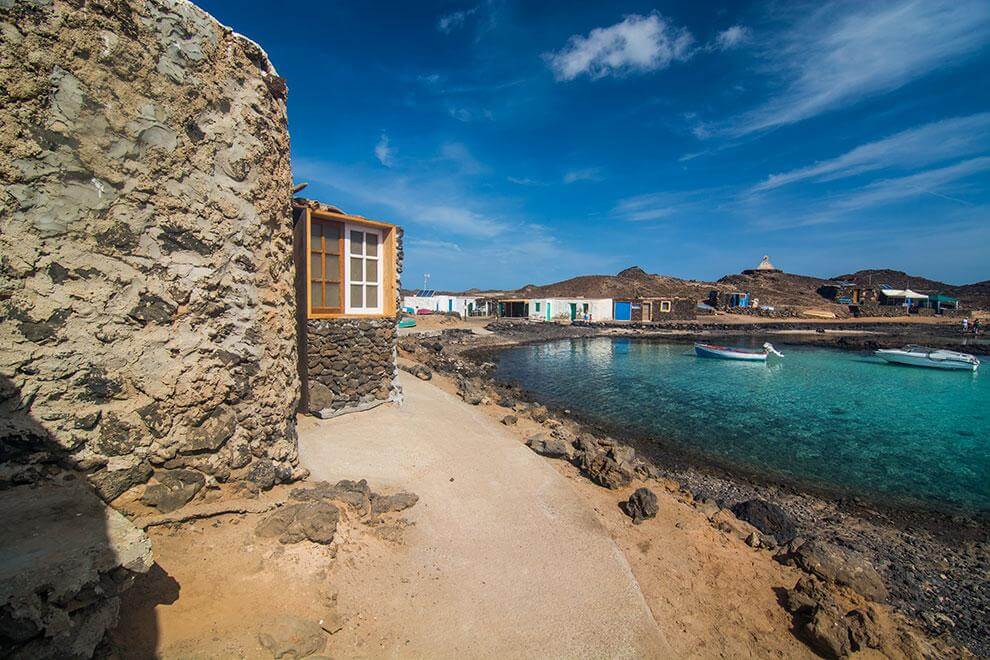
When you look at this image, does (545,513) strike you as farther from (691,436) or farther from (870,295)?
(870,295)

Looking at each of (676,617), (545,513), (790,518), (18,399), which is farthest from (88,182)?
(790,518)

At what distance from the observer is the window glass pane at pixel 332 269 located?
9.49m

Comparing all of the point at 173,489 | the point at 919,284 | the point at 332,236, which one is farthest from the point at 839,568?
the point at 919,284

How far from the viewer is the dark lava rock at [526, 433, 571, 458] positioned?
10625 millimetres

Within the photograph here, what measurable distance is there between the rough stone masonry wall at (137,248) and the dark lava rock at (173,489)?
0.23 feet

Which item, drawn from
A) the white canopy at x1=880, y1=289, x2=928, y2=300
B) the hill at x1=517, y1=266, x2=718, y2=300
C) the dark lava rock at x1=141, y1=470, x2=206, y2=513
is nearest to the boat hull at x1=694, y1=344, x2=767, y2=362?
the dark lava rock at x1=141, y1=470, x2=206, y2=513

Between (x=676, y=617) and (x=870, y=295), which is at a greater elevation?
(x=870, y=295)

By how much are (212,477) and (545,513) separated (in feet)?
16.7

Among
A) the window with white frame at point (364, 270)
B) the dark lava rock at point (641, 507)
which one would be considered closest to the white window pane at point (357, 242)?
the window with white frame at point (364, 270)

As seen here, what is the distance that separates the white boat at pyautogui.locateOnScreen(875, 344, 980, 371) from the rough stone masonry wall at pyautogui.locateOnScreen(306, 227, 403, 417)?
43.0 meters

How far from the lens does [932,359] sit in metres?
34.1

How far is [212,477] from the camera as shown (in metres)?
5.15

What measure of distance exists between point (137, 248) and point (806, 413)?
80.3 feet

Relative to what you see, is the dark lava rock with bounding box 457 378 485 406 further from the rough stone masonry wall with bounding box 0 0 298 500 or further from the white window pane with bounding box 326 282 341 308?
the rough stone masonry wall with bounding box 0 0 298 500
